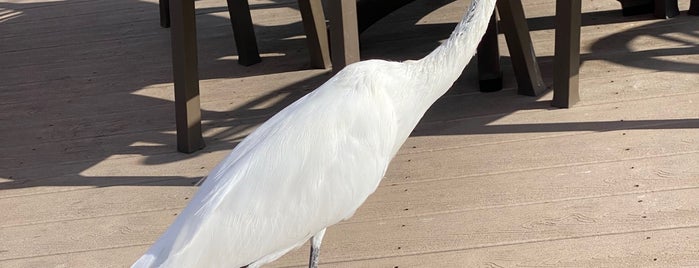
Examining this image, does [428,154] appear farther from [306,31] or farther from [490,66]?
[306,31]

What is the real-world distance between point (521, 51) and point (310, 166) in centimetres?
176

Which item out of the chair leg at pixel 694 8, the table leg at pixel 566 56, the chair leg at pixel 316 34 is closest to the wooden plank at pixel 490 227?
the table leg at pixel 566 56

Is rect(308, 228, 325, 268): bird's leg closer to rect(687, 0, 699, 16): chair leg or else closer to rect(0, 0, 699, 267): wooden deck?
rect(0, 0, 699, 267): wooden deck

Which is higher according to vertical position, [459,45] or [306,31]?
[459,45]

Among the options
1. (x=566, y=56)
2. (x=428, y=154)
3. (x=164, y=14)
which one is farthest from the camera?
(x=164, y=14)

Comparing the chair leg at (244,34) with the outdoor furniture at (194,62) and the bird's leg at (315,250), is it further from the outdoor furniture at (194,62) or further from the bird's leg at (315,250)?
the bird's leg at (315,250)

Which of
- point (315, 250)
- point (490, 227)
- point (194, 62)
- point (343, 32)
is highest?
point (343, 32)

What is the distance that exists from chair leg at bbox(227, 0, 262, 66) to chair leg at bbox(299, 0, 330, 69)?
1.17 ft

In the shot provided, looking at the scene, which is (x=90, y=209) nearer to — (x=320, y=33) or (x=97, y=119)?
(x=97, y=119)

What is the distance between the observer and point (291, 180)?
246 cm

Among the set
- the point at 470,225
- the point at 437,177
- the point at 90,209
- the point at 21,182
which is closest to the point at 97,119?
the point at 21,182

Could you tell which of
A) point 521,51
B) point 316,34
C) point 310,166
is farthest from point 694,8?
point 310,166

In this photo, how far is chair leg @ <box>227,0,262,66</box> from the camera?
4.99m

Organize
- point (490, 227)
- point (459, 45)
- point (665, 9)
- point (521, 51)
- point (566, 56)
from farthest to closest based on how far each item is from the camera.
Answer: point (665, 9) < point (521, 51) < point (566, 56) < point (490, 227) < point (459, 45)
